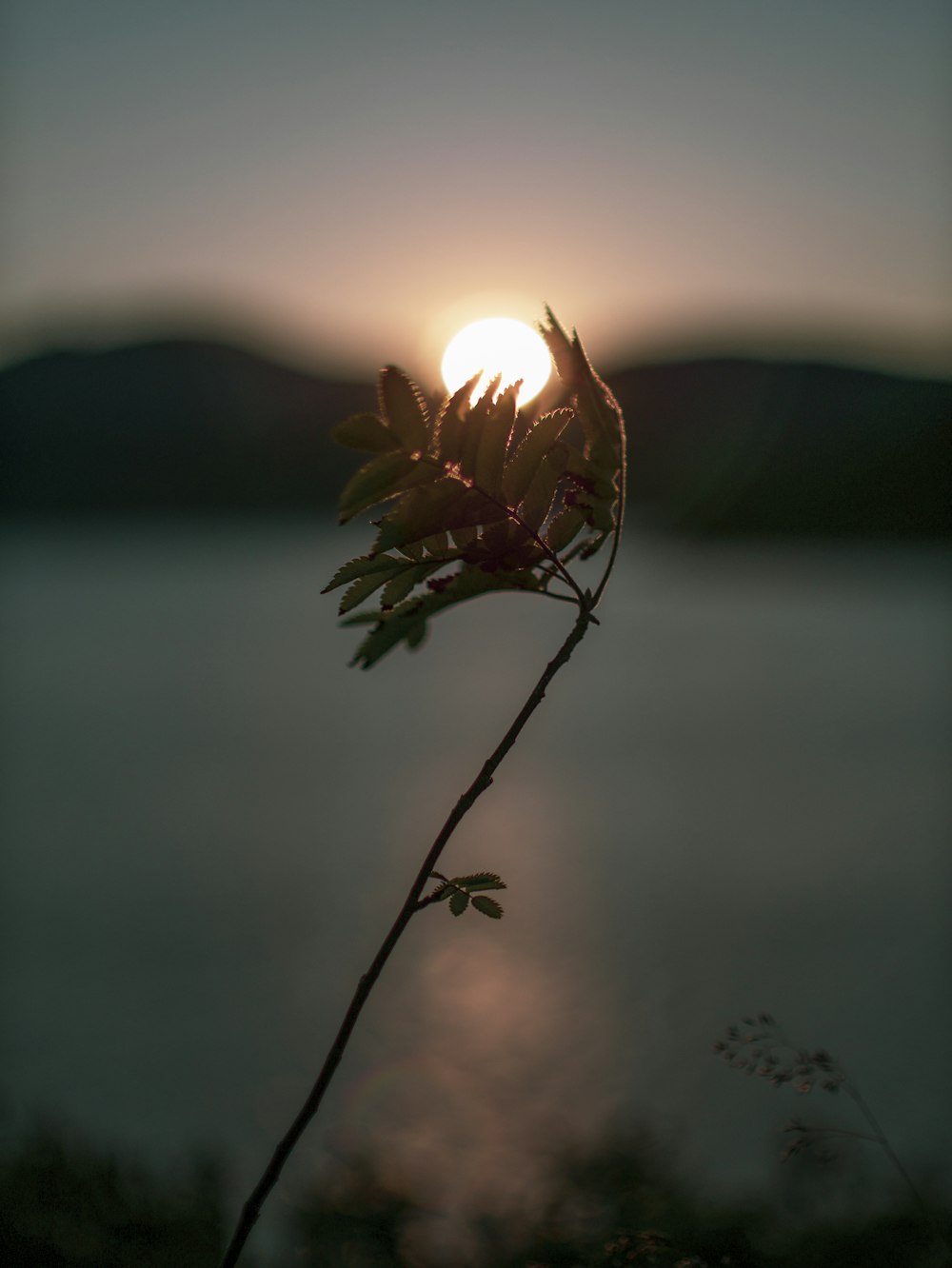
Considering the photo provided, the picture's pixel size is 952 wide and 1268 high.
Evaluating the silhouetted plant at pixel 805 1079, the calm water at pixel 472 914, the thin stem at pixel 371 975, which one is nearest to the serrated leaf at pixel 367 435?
the thin stem at pixel 371 975

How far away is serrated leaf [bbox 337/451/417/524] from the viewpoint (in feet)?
2.56

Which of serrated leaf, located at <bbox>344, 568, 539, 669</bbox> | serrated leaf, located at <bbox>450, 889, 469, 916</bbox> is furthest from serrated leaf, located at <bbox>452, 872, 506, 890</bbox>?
serrated leaf, located at <bbox>344, 568, 539, 669</bbox>

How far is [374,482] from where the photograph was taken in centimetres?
80

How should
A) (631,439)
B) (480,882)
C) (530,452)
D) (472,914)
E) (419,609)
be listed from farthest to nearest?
1. (631,439)
2. (472,914)
3. (480,882)
4. (530,452)
5. (419,609)

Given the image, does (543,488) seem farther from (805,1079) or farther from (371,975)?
(805,1079)

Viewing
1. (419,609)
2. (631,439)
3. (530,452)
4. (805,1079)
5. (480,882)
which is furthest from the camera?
(631,439)

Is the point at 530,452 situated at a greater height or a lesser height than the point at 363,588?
greater

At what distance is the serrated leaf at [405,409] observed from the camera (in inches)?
31.8

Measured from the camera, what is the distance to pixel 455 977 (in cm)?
350

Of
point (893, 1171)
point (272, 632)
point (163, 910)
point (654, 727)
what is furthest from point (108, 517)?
point (893, 1171)

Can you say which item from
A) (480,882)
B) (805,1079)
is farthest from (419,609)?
(805,1079)

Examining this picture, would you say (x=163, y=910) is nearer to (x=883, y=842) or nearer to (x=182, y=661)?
(x=883, y=842)

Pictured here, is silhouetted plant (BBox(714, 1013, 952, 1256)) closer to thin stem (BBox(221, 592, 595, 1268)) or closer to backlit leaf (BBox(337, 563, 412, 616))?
thin stem (BBox(221, 592, 595, 1268))

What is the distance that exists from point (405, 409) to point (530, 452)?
0.42 ft
